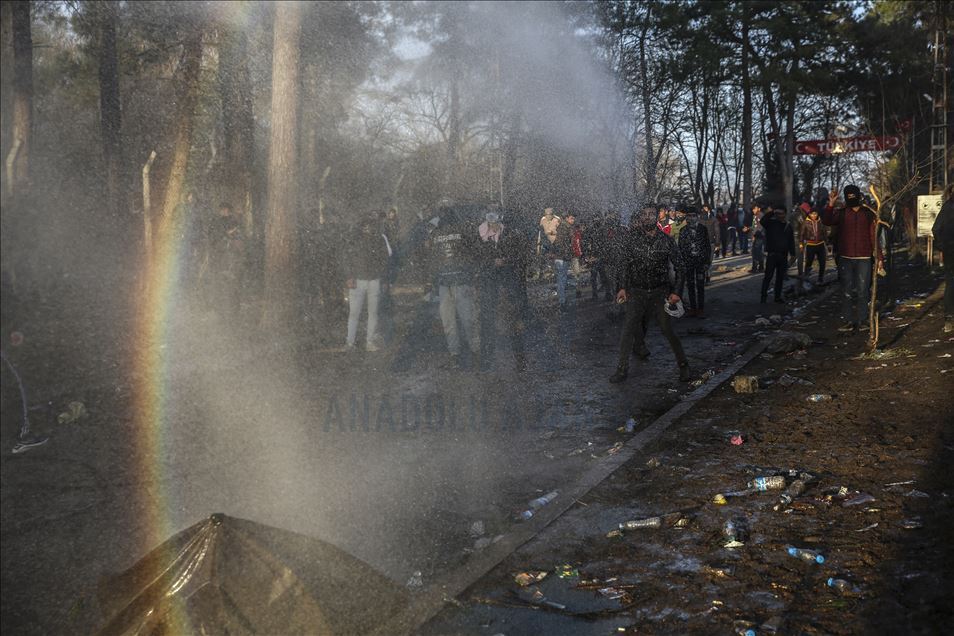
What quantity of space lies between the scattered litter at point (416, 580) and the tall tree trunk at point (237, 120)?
1412 cm

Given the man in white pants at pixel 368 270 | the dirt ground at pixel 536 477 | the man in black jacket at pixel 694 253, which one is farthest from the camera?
the man in black jacket at pixel 694 253

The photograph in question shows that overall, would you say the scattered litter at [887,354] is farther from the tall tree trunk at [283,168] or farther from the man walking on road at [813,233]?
the tall tree trunk at [283,168]

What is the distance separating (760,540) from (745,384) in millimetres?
3543

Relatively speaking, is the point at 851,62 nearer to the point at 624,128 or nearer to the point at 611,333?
the point at 624,128

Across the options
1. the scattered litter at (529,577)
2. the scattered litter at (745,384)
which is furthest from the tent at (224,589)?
the scattered litter at (745,384)

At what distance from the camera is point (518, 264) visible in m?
10.0

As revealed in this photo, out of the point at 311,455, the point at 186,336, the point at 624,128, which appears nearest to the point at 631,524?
the point at 311,455

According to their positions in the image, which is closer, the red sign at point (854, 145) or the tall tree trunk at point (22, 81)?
the tall tree trunk at point (22, 81)

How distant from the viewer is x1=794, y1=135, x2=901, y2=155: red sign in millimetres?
21016

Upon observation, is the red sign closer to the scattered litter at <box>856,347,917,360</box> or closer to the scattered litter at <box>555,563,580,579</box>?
the scattered litter at <box>856,347,917,360</box>

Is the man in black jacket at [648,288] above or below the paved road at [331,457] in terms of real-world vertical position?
above

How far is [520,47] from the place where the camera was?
16.7 meters

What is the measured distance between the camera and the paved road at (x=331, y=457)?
4801mm

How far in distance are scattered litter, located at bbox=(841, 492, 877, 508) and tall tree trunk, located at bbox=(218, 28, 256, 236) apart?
14729mm
